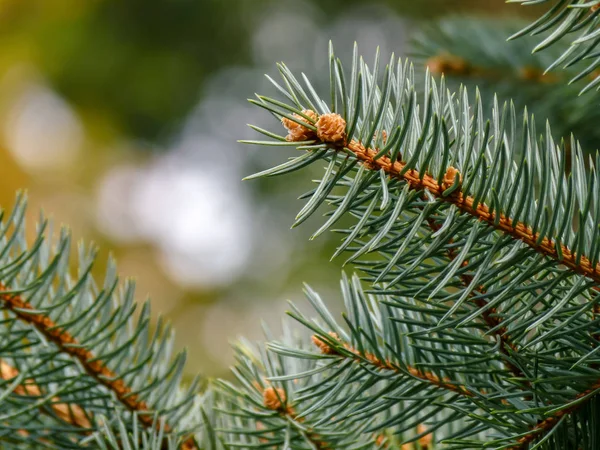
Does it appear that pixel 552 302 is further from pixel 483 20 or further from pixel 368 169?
pixel 483 20

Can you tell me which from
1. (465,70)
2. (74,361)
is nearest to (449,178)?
(74,361)

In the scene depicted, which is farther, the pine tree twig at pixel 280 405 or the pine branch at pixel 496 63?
the pine branch at pixel 496 63

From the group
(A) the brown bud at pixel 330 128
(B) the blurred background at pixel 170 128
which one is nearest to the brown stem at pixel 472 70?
(A) the brown bud at pixel 330 128

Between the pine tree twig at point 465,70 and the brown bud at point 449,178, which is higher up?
the pine tree twig at point 465,70

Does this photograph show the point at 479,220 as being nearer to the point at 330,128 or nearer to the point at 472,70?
the point at 330,128

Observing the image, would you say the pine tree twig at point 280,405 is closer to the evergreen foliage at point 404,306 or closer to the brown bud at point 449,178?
the evergreen foliage at point 404,306

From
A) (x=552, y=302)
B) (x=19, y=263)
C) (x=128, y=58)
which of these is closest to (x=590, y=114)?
(x=552, y=302)
